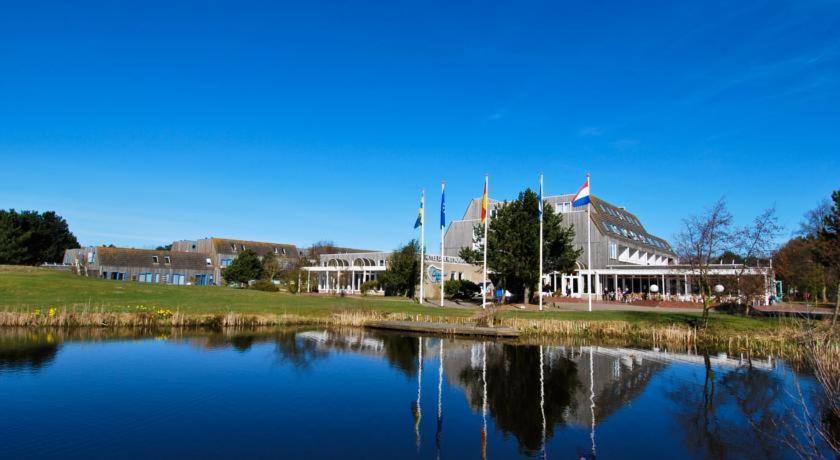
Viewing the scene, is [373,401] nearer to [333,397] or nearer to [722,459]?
[333,397]

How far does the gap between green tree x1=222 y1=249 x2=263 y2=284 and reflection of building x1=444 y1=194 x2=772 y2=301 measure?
75.7 ft

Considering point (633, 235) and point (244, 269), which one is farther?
point (633, 235)

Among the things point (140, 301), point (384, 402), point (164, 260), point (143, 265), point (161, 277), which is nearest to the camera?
point (384, 402)

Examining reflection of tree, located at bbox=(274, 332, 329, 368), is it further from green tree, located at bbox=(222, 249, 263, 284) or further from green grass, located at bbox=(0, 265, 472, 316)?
green tree, located at bbox=(222, 249, 263, 284)

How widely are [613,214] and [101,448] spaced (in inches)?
2571

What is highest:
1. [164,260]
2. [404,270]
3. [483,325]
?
[164,260]

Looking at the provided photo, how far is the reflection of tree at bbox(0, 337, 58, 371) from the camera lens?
16.8 m

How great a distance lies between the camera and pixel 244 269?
6294 cm

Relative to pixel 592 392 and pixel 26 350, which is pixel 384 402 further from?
pixel 26 350

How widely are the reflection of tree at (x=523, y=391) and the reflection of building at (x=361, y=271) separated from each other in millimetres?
30415

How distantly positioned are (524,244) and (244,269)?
37.2 metres

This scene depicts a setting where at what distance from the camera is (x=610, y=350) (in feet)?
76.4

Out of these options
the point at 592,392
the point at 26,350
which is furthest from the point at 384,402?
the point at 26,350

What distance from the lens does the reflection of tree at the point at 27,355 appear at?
1684cm
